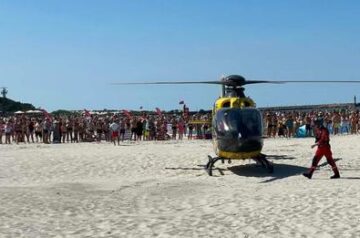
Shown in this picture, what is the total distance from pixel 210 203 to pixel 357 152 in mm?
12789

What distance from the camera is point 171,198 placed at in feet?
44.7

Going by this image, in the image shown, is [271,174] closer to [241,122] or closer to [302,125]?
[241,122]

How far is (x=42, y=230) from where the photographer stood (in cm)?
1002

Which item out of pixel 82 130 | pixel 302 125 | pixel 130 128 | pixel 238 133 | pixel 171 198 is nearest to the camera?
pixel 171 198

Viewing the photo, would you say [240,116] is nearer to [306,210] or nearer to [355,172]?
[355,172]

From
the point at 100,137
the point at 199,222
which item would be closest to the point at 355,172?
the point at 199,222

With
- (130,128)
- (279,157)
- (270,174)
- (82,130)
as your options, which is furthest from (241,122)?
(130,128)

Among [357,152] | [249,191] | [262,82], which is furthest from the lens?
[357,152]

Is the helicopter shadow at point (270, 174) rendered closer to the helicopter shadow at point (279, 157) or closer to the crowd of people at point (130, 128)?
the helicopter shadow at point (279, 157)

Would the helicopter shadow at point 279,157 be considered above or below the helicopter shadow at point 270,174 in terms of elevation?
above

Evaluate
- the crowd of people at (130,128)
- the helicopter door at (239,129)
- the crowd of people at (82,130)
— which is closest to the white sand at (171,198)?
the helicopter door at (239,129)

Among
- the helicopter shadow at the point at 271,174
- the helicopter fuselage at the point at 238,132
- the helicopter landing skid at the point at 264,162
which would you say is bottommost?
the helicopter shadow at the point at 271,174

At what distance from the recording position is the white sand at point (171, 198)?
10.0 metres

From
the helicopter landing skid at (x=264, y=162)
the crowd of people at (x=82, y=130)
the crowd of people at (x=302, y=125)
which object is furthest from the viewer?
the crowd of people at (x=302, y=125)
